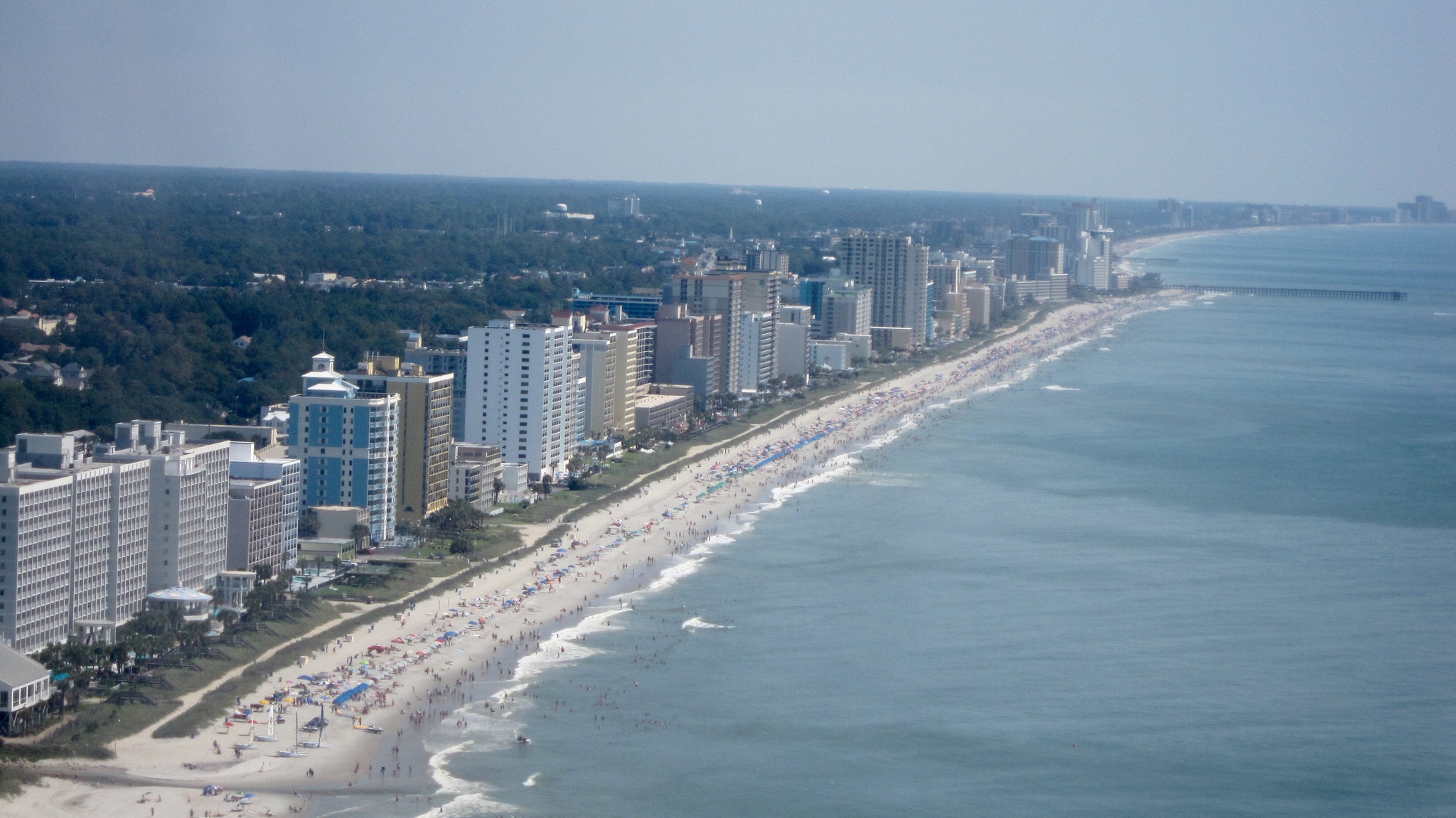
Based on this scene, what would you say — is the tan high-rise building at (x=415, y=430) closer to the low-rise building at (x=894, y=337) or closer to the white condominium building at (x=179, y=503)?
the white condominium building at (x=179, y=503)

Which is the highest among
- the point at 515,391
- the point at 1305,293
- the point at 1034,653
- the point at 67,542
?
the point at 1305,293

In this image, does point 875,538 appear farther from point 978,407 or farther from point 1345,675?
point 978,407

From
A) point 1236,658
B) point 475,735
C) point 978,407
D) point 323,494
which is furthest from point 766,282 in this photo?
point 475,735

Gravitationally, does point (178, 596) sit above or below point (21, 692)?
above

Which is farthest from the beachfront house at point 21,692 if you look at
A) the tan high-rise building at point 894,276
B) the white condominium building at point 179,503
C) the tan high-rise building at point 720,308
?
the tan high-rise building at point 894,276

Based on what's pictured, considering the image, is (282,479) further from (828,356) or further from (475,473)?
(828,356)

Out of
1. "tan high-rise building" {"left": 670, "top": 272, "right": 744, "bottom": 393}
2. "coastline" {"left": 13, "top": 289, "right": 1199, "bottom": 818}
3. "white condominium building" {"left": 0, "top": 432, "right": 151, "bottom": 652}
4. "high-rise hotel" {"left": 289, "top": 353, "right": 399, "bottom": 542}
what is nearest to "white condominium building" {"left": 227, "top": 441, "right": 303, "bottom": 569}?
"high-rise hotel" {"left": 289, "top": 353, "right": 399, "bottom": 542}

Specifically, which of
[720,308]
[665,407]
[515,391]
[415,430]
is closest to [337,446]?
[415,430]
